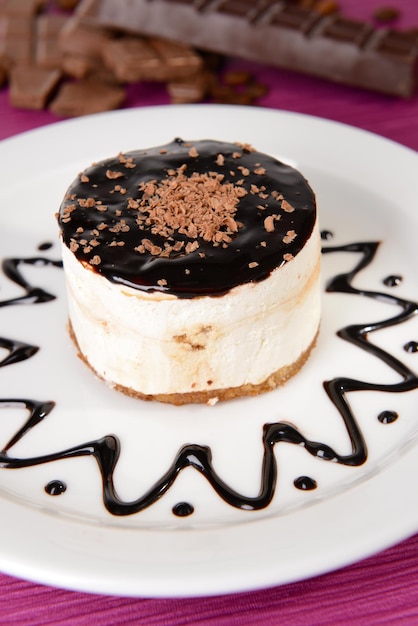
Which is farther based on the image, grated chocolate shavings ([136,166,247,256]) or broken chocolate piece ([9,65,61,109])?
broken chocolate piece ([9,65,61,109])

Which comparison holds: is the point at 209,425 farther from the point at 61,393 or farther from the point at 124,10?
the point at 124,10

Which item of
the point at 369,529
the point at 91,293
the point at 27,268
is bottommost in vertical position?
the point at 27,268

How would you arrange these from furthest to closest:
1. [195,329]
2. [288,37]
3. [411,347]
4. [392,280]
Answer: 1. [288,37]
2. [392,280]
3. [411,347]
4. [195,329]

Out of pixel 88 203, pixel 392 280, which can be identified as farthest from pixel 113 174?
pixel 392 280

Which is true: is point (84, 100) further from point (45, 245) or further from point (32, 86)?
point (45, 245)

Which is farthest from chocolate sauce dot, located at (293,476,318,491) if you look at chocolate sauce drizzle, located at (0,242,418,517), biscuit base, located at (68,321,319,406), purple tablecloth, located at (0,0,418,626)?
biscuit base, located at (68,321,319,406)

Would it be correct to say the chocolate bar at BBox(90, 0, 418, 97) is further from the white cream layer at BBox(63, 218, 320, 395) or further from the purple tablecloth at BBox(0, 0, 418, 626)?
the purple tablecloth at BBox(0, 0, 418, 626)

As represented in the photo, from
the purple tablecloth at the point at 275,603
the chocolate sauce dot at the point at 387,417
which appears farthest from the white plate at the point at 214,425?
the purple tablecloth at the point at 275,603

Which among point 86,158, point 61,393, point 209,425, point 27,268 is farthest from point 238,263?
point 86,158
